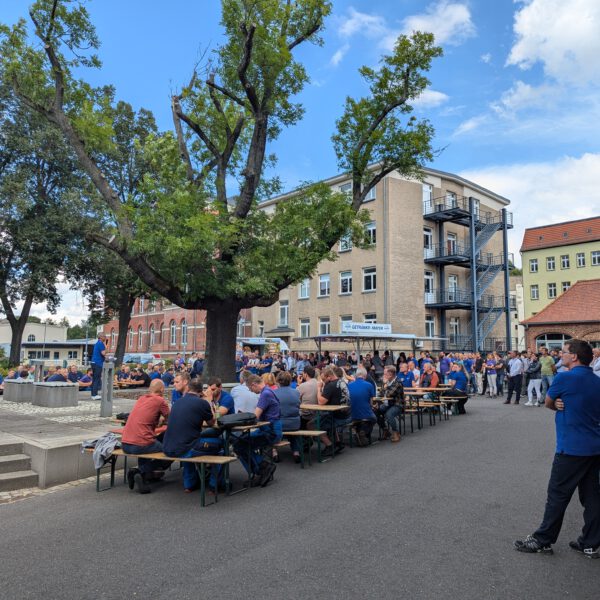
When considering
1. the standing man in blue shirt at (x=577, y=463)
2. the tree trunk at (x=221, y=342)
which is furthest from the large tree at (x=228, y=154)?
the standing man in blue shirt at (x=577, y=463)

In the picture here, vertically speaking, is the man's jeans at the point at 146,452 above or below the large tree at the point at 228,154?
below

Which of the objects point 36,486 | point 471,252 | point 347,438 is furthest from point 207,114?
point 471,252

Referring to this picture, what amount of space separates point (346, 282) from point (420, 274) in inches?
208

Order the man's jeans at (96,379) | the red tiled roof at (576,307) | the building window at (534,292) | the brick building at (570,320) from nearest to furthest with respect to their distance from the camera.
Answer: the man's jeans at (96,379) → the brick building at (570,320) → the red tiled roof at (576,307) → the building window at (534,292)

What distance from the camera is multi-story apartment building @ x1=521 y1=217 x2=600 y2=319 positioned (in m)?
54.0

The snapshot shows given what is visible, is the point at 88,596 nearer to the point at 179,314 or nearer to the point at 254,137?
the point at 254,137

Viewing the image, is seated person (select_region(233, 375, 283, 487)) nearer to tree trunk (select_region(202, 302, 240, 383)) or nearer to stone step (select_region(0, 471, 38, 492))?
stone step (select_region(0, 471, 38, 492))

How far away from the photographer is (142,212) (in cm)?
1443

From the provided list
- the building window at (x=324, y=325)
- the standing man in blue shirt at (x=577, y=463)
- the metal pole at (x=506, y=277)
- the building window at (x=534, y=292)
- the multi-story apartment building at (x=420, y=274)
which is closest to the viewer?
the standing man in blue shirt at (x=577, y=463)

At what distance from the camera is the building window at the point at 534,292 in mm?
59125

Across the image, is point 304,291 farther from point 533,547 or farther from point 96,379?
point 533,547

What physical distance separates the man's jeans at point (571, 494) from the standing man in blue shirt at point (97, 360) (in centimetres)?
1247

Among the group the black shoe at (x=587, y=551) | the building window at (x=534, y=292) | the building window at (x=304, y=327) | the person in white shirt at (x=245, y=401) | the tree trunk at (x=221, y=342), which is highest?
the building window at (x=534, y=292)

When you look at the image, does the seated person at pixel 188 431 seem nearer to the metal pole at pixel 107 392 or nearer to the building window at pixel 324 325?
the metal pole at pixel 107 392
